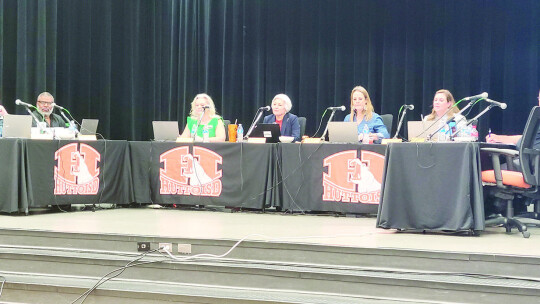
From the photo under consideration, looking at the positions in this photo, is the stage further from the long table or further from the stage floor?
the long table

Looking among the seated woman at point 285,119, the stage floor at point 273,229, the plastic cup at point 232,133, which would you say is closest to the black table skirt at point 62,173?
the stage floor at point 273,229

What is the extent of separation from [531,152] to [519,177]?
0.20 m

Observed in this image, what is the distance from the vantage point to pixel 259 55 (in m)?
8.42

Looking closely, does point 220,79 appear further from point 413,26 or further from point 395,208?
point 395,208

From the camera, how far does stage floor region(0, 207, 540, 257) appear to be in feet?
12.5

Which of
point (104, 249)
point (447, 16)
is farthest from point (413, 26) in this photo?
point (104, 249)

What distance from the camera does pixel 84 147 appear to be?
568cm

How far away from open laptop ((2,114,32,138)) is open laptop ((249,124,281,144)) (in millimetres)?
2144

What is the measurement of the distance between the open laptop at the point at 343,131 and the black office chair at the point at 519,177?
1.27 metres

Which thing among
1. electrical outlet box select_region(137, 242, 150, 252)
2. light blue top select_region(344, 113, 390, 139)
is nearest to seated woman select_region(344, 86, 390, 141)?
light blue top select_region(344, 113, 390, 139)

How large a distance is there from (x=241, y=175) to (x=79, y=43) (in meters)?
3.72

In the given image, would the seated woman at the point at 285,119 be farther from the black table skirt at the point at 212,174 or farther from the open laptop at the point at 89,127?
the open laptop at the point at 89,127

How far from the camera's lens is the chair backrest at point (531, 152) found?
4.23m

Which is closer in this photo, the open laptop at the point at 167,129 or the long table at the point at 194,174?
the long table at the point at 194,174
